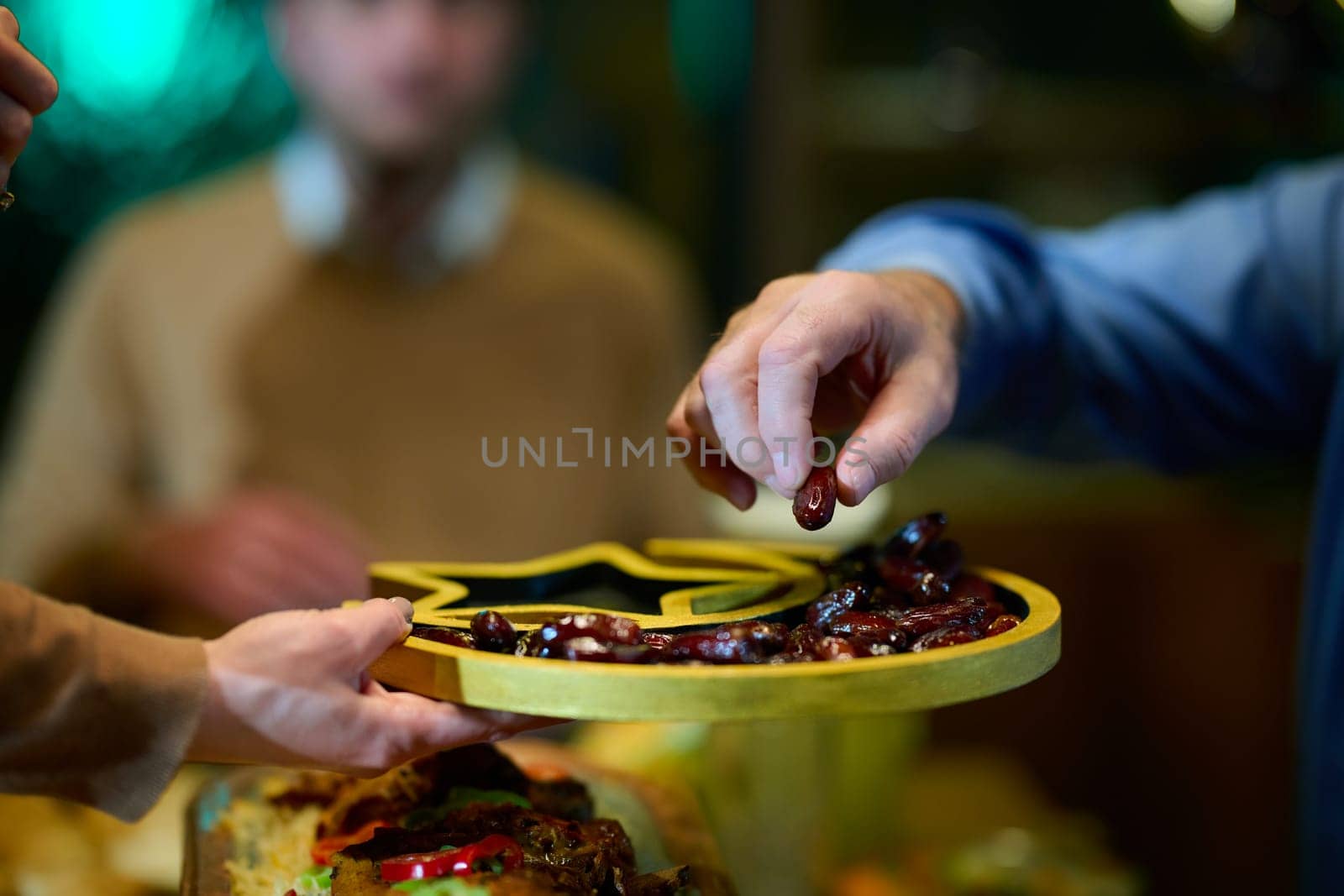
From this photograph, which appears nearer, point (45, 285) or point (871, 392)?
point (871, 392)

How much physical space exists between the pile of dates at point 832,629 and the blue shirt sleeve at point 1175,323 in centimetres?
44

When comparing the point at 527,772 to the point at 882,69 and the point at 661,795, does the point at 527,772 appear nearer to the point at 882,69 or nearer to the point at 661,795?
the point at 661,795

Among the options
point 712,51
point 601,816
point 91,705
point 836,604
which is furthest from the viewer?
point 712,51

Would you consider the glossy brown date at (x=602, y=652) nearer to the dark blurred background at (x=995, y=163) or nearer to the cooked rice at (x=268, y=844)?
the cooked rice at (x=268, y=844)

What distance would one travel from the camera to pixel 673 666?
2.35ft

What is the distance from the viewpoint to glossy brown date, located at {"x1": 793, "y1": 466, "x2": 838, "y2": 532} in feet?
2.61

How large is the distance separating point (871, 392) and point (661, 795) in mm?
416

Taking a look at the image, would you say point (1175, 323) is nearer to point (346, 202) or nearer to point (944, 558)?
point (944, 558)

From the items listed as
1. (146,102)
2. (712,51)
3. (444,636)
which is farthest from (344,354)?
(444,636)

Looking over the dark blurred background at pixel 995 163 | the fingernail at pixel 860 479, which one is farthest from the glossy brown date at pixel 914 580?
the dark blurred background at pixel 995 163

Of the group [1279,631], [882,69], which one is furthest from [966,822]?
[882,69]

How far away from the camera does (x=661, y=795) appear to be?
105cm

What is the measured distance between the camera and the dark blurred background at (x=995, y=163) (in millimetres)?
2514

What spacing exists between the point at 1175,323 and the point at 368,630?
1.10 metres
